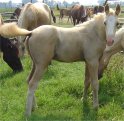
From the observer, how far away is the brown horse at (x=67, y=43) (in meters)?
5.60

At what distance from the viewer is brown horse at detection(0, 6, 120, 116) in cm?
560

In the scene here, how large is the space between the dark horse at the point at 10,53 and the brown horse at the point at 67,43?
3319 mm

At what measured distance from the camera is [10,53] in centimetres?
923

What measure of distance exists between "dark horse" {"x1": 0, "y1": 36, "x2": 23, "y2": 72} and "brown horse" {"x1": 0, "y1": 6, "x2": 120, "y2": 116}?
3.32 meters

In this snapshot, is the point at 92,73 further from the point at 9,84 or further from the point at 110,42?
the point at 9,84

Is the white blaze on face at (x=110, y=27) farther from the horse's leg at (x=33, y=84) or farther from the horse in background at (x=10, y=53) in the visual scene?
the horse in background at (x=10, y=53)

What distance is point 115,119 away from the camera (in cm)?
561

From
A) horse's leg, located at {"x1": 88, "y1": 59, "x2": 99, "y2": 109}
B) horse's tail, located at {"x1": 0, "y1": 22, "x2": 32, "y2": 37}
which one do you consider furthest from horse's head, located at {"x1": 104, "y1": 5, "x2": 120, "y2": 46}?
horse's tail, located at {"x1": 0, "y1": 22, "x2": 32, "y2": 37}

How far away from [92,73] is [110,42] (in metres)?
0.79

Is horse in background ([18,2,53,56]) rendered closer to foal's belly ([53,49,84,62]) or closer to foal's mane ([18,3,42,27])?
foal's mane ([18,3,42,27])

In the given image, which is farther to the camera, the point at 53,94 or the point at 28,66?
the point at 28,66

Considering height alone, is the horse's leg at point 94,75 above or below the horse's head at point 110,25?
below

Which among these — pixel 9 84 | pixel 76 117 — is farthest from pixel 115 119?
pixel 9 84

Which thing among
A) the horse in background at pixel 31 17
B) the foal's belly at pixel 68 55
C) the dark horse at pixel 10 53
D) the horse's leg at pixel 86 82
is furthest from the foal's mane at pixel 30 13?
the foal's belly at pixel 68 55
